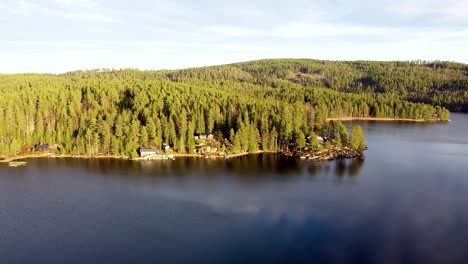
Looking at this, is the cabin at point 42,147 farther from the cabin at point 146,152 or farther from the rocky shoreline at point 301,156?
the cabin at point 146,152

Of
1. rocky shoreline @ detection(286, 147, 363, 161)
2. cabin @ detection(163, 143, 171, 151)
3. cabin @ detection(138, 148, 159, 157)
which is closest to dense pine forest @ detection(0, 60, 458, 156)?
cabin @ detection(163, 143, 171, 151)

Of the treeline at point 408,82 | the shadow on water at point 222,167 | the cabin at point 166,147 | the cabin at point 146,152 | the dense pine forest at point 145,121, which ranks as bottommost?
the shadow on water at point 222,167

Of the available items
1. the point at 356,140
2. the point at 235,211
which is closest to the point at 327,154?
the point at 356,140

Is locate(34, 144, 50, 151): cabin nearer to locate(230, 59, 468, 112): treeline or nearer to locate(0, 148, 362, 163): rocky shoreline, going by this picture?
locate(0, 148, 362, 163): rocky shoreline

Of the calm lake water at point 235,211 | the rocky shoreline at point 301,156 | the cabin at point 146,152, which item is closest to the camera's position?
the calm lake water at point 235,211

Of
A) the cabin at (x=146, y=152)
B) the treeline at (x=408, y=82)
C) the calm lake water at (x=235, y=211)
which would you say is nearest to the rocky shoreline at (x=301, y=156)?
the cabin at (x=146, y=152)

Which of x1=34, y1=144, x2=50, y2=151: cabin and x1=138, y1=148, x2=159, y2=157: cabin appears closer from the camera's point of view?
x1=138, y1=148, x2=159, y2=157: cabin

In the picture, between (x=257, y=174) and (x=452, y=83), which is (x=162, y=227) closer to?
(x=257, y=174)

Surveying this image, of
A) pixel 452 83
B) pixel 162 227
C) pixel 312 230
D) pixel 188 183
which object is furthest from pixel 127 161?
pixel 452 83
